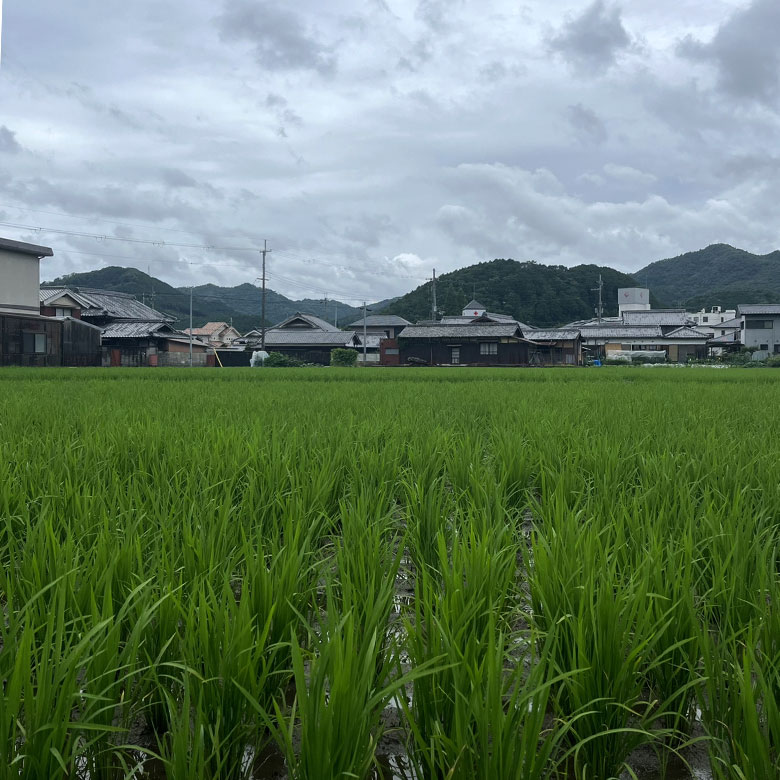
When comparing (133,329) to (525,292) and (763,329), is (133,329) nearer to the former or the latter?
(763,329)

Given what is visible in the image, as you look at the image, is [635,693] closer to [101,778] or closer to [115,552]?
[101,778]

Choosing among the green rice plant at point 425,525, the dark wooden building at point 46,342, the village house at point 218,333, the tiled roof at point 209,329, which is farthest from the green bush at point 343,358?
the green rice plant at point 425,525

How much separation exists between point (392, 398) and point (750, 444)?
500 centimetres

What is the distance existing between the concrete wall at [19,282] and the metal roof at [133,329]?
31.9ft

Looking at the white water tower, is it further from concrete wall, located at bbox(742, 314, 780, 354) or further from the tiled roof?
the tiled roof

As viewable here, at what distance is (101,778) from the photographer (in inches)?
47.7

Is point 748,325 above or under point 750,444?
above

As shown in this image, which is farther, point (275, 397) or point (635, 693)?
point (275, 397)

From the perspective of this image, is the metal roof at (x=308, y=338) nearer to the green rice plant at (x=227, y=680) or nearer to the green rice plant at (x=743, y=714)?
the green rice plant at (x=227, y=680)

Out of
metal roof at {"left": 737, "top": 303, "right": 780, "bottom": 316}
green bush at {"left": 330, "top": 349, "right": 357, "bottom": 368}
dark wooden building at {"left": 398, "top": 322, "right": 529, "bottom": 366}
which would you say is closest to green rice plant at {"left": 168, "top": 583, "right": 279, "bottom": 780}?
dark wooden building at {"left": 398, "top": 322, "right": 529, "bottom": 366}

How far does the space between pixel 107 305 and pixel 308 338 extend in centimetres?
1303

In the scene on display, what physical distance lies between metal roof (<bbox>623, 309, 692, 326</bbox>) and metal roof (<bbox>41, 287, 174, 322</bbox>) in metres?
39.3

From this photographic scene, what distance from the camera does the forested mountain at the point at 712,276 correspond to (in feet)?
254

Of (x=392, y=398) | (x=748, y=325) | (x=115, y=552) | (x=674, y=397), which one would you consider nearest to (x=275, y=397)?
(x=392, y=398)
